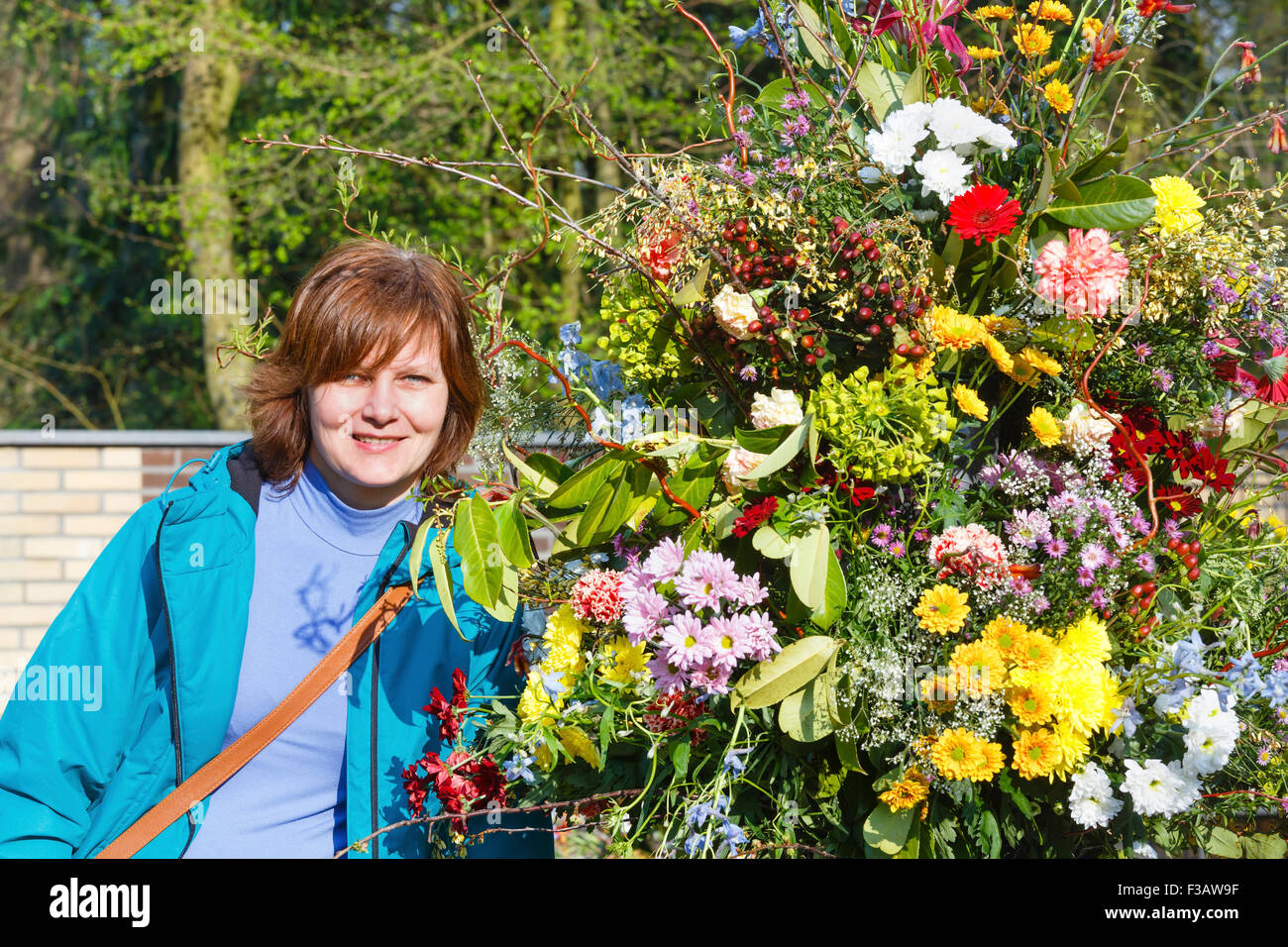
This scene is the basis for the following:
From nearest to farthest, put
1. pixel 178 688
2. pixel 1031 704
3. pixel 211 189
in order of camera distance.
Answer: pixel 1031 704 < pixel 178 688 < pixel 211 189

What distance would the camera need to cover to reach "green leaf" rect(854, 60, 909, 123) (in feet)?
4.71

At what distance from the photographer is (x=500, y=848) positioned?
1.69m

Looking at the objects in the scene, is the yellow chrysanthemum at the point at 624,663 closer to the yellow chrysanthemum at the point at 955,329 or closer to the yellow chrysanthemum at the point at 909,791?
the yellow chrysanthemum at the point at 909,791

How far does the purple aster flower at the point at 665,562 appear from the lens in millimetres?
1304

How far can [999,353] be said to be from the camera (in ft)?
4.35

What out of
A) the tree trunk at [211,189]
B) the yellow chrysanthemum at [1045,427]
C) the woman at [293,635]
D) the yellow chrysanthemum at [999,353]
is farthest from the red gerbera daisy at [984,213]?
the tree trunk at [211,189]

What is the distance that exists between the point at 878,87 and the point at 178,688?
4.64 feet

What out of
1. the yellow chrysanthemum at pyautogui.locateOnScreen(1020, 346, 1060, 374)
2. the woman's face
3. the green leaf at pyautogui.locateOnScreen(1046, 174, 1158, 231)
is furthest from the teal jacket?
the green leaf at pyautogui.locateOnScreen(1046, 174, 1158, 231)

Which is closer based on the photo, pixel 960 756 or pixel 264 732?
pixel 960 756

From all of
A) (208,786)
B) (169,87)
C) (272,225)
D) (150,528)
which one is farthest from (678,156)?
(169,87)

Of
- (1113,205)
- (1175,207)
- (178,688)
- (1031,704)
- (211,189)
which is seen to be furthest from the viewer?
(211,189)

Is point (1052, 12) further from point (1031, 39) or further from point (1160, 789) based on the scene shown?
point (1160, 789)

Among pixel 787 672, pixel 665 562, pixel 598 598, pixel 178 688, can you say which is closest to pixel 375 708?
pixel 178 688

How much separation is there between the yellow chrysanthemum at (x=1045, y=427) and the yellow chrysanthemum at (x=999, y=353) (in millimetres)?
69
